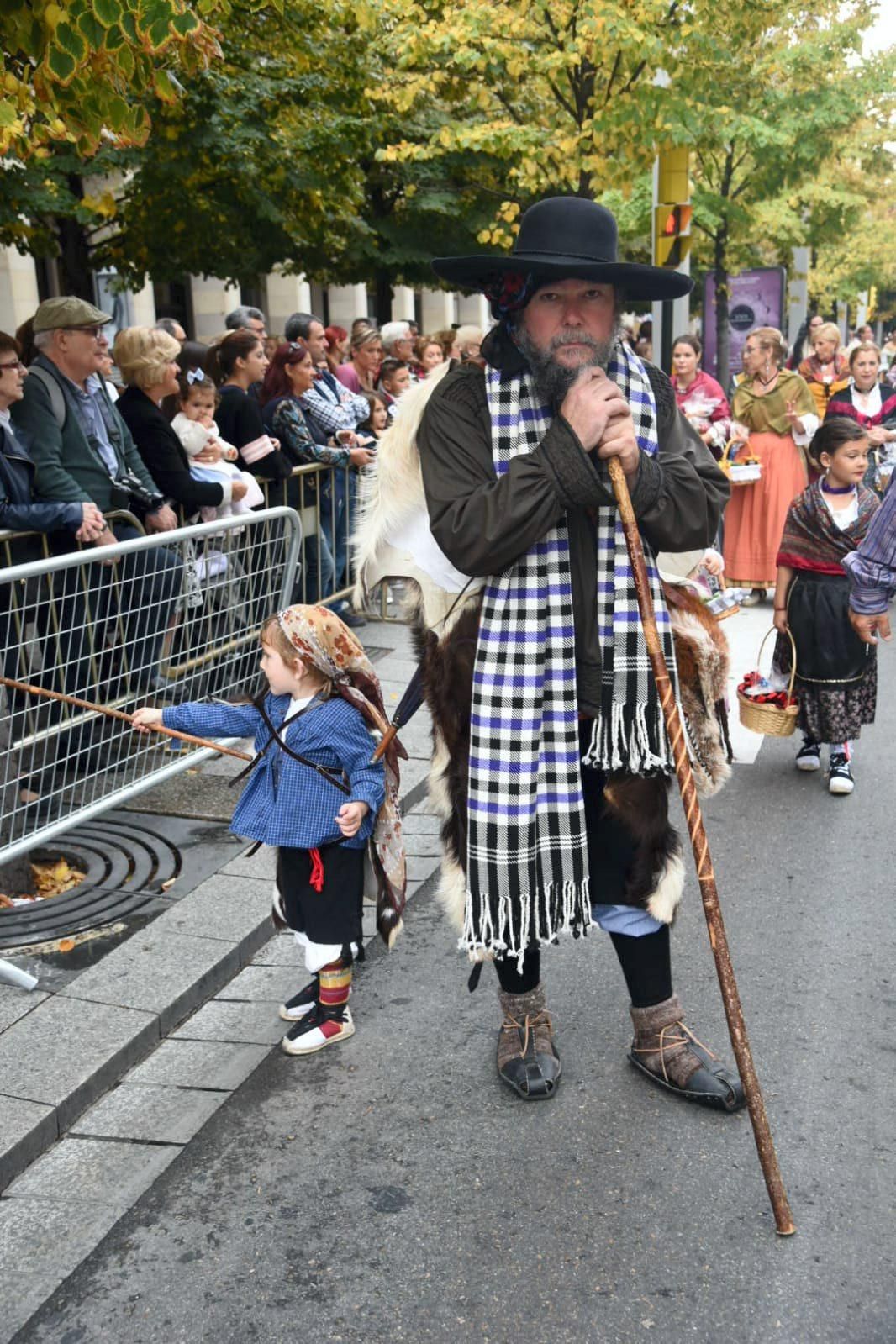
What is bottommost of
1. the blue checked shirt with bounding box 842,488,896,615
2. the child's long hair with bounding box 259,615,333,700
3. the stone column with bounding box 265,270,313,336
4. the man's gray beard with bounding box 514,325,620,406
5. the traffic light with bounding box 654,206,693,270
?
the child's long hair with bounding box 259,615,333,700

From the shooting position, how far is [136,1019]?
3789 millimetres

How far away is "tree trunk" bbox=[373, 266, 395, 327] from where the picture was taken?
1905 cm

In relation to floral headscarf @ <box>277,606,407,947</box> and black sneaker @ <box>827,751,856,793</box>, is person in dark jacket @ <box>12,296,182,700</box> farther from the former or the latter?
black sneaker @ <box>827,751,856,793</box>

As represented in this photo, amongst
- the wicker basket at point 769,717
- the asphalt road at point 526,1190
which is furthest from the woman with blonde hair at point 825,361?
the asphalt road at point 526,1190

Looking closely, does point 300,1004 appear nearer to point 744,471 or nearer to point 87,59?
point 87,59

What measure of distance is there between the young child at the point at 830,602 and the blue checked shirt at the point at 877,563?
1.87 metres

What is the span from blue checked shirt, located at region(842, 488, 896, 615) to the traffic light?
7.34 m

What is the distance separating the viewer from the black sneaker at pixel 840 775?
19.4ft

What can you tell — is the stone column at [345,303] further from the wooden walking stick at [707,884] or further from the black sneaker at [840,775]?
the wooden walking stick at [707,884]

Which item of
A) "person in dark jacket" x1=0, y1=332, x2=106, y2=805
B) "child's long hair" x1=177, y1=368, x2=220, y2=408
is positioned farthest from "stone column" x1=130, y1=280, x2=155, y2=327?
"person in dark jacket" x1=0, y1=332, x2=106, y2=805

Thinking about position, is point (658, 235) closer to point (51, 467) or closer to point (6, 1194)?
point (51, 467)

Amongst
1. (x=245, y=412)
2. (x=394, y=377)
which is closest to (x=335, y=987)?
(x=245, y=412)

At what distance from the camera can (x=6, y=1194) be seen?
10.3 feet

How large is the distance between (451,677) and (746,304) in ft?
63.9
